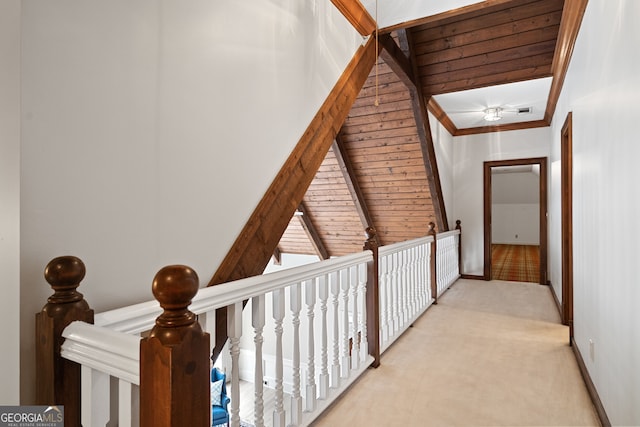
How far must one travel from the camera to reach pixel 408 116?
407 centimetres

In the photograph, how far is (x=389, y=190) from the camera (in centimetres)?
489

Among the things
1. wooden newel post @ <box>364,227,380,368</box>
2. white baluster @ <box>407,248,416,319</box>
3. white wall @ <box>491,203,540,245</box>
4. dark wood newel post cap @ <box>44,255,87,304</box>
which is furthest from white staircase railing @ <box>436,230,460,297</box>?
white wall @ <box>491,203,540,245</box>

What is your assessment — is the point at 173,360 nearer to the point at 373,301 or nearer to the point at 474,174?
the point at 373,301

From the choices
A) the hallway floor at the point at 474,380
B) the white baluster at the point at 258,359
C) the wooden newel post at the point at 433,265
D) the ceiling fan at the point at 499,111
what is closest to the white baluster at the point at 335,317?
the hallway floor at the point at 474,380

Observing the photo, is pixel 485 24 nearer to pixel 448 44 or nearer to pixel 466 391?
pixel 448 44

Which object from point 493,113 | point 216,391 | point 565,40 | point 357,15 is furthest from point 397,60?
point 216,391

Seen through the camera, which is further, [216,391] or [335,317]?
[216,391]

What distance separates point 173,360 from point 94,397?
36 centimetres

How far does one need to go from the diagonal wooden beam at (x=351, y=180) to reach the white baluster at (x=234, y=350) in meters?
3.29

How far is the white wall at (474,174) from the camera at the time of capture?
5480 mm

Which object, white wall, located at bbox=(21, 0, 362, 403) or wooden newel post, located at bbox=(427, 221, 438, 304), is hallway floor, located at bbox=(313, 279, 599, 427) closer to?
wooden newel post, located at bbox=(427, 221, 438, 304)

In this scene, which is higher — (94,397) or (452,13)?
(452,13)

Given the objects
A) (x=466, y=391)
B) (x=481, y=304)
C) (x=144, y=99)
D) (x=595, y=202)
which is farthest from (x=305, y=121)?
(x=481, y=304)

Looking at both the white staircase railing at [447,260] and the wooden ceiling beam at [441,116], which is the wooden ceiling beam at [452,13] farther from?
the white staircase railing at [447,260]
